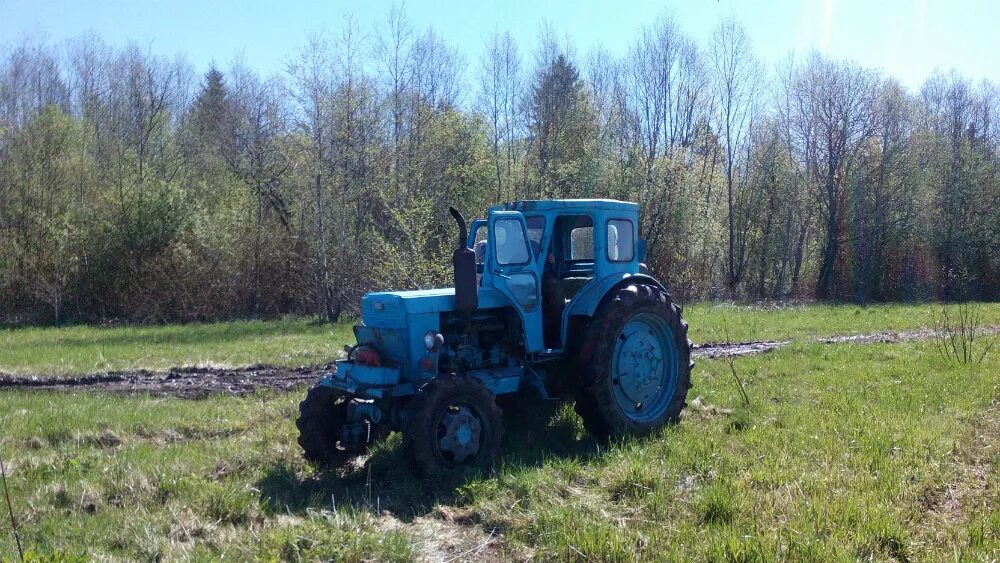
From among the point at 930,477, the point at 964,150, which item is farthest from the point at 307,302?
the point at 964,150

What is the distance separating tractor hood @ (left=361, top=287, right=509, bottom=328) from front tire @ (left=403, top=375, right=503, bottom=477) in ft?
2.61

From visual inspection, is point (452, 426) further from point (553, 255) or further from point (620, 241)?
point (620, 241)

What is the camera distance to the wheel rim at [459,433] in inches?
250

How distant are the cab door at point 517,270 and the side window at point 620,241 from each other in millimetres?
1009

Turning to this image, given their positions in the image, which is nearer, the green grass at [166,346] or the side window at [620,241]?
the side window at [620,241]

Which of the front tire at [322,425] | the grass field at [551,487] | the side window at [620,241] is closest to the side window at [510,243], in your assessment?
the side window at [620,241]

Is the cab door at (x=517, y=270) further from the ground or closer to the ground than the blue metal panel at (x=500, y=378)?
further from the ground

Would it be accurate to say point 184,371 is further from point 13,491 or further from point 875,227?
point 875,227

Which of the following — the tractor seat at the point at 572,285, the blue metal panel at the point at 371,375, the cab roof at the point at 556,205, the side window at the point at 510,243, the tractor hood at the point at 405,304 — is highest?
the cab roof at the point at 556,205

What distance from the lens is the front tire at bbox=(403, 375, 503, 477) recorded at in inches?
241

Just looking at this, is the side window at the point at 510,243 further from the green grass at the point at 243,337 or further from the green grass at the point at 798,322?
the green grass at the point at 798,322

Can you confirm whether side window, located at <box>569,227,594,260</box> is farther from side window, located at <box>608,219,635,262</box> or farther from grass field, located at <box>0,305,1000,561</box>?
grass field, located at <box>0,305,1000,561</box>

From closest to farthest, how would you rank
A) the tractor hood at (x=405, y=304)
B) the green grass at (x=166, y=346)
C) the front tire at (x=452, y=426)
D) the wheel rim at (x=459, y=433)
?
the front tire at (x=452, y=426), the wheel rim at (x=459, y=433), the tractor hood at (x=405, y=304), the green grass at (x=166, y=346)

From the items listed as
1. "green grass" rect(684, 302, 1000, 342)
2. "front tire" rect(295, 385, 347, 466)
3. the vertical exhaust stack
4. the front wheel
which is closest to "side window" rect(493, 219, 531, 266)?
the vertical exhaust stack
